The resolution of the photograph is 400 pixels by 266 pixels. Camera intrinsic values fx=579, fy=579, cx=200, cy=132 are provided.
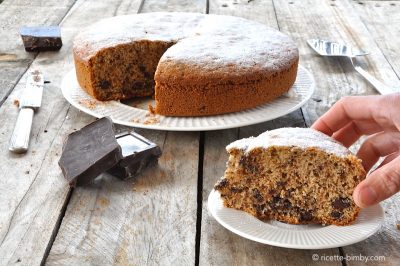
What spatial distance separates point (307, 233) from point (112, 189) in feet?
1.85

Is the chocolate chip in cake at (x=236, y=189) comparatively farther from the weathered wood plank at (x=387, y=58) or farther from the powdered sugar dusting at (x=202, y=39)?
the powdered sugar dusting at (x=202, y=39)

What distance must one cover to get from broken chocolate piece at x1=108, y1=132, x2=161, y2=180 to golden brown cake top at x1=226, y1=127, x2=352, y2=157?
32cm

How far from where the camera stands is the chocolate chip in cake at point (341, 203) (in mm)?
1376

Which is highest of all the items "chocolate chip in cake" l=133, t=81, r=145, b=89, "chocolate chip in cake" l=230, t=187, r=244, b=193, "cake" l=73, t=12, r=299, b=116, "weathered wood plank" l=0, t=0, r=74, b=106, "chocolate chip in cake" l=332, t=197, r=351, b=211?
"chocolate chip in cake" l=332, t=197, r=351, b=211

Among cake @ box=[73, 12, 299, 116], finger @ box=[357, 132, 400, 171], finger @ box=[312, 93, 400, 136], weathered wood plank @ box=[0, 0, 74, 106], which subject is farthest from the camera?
weathered wood plank @ box=[0, 0, 74, 106]

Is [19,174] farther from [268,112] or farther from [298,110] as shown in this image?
[298,110]

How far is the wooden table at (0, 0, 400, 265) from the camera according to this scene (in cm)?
135

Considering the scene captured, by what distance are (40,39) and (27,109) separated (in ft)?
2.23

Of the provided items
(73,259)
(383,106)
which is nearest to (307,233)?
(383,106)

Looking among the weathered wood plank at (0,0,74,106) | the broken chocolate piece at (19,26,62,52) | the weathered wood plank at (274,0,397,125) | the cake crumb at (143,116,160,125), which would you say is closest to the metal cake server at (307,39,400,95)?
the weathered wood plank at (274,0,397,125)

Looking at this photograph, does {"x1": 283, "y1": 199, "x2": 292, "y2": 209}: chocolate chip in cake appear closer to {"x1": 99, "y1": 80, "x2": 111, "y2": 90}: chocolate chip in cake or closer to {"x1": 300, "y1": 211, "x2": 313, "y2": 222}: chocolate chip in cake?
{"x1": 300, "y1": 211, "x2": 313, "y2": 222}: chocolate chip in cake

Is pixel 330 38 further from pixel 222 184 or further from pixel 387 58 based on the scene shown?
pixel 222 184

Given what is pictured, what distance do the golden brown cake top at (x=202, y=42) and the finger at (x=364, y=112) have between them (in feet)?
1.28

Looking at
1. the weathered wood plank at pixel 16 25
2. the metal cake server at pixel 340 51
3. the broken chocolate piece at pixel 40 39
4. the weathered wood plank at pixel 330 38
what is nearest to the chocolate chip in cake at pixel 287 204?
the weathered wood plank at pixel 330 38
